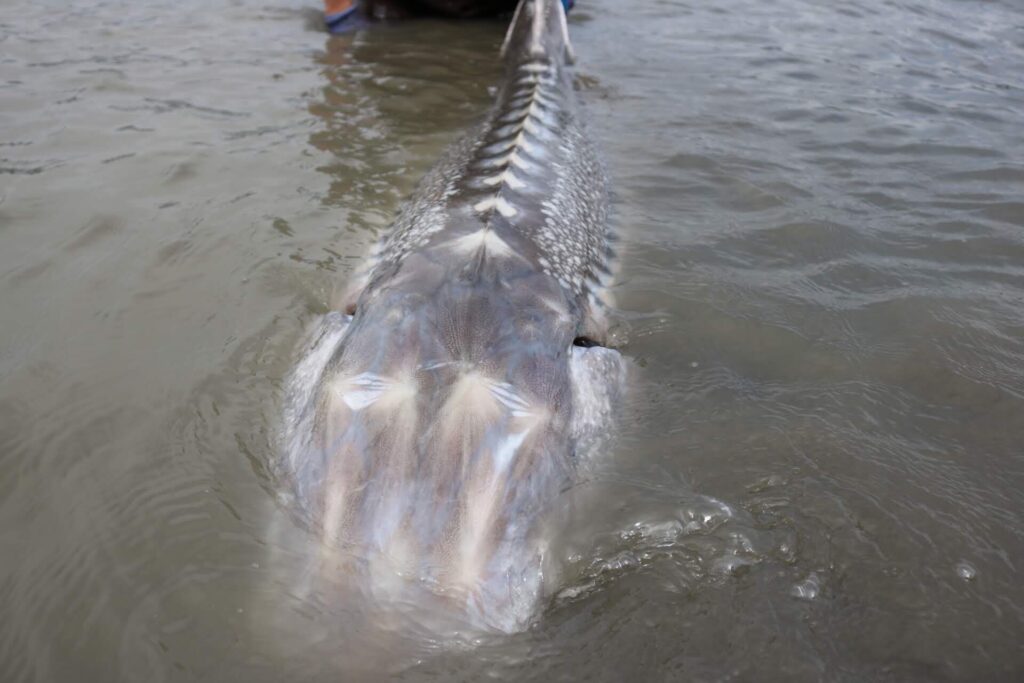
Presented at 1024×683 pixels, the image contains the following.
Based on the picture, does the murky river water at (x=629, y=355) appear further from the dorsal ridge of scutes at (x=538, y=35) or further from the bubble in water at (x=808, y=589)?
the dorsal ridge of scutes at (x=538, y=35)

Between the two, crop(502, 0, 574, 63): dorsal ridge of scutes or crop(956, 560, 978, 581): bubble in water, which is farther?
crop(502, 0, 574, 63): dorsal ridge of scutes

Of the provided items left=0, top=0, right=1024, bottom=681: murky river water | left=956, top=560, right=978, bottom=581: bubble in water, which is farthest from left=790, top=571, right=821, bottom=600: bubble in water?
left=956, top=560, right=978, bottom=581: bubble in water

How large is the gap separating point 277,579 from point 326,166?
322cm

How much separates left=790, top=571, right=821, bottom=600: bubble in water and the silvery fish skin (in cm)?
75

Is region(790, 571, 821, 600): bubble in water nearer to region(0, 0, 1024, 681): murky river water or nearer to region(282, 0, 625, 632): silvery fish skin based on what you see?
region(0, 0, 1024, 681): murky river water

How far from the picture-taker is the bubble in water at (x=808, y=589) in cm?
230

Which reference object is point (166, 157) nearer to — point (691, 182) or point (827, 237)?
point (691, 182)

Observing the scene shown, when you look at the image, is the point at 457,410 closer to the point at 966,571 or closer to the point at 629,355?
the point at 629,355

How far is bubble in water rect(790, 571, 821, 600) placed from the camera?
230cm

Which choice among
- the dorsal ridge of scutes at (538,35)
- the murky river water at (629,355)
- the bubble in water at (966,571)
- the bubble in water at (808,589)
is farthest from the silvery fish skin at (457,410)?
the dorsal ridge of scutes at (538,35)

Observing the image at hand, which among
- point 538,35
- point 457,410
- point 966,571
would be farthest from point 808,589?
point 538,35

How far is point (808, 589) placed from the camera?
2.32m

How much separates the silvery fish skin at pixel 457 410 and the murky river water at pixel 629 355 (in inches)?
5.4

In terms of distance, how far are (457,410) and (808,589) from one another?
1172mm
